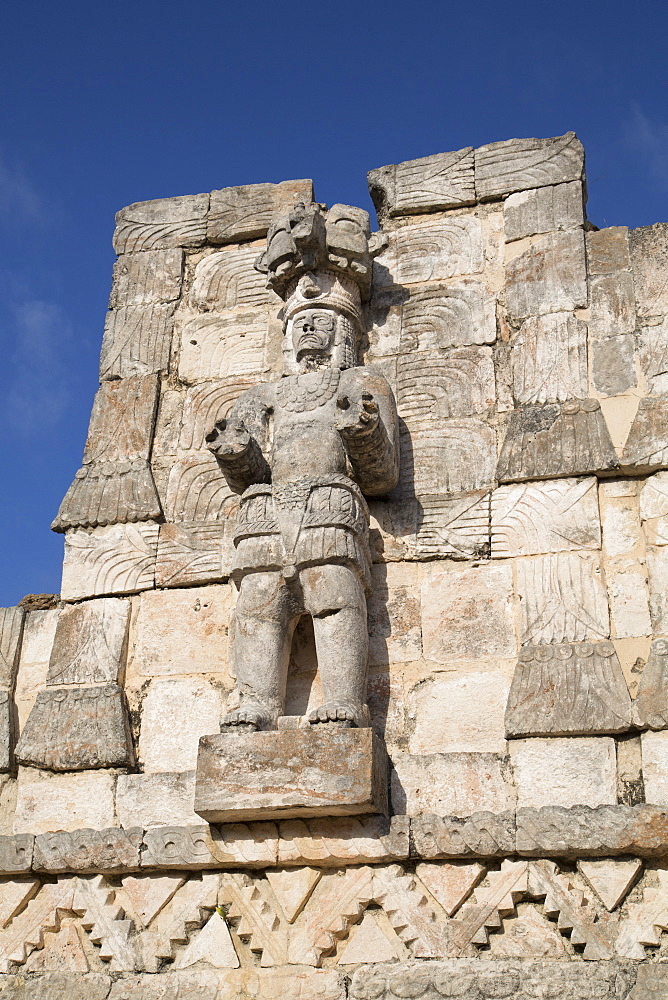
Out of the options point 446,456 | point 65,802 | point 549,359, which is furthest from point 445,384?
point 65,802

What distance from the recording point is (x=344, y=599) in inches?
232

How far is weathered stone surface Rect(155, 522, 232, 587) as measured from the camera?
6.64m

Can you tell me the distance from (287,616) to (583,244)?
2792 millimetres

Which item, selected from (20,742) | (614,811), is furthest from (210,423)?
(614,811)

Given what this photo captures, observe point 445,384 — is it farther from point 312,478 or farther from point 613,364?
point 312,478

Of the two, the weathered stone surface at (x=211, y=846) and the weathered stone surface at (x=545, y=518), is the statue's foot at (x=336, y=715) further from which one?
the weathered stone surface at (x=545, y=518)

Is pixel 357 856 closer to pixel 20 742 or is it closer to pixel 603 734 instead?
pixel 603 734

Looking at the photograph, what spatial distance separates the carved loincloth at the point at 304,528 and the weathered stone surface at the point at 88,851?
138 cm

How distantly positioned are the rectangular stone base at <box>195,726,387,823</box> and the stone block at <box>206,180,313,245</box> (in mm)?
3538

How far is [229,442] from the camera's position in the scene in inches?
246

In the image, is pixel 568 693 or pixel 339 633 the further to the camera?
pixel 339 633

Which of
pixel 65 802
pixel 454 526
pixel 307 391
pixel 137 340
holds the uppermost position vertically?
pixel 137 340

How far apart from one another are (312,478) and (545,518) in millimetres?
1202

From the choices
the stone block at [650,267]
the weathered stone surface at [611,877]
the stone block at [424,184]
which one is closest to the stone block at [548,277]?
the stone block at [650,267]
